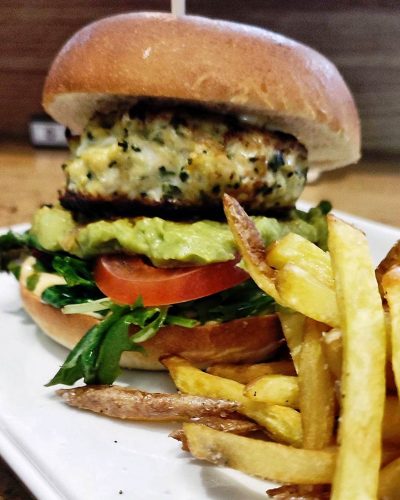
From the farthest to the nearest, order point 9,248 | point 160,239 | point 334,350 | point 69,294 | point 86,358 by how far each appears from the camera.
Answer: point 9,248 → point 69,294 → point 160,239 → point 86,358 → point 334,350

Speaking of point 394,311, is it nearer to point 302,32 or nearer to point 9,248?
point 9,248

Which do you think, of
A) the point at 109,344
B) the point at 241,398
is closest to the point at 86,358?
the point at 109,344

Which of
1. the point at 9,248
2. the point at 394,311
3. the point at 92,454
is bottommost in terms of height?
the point at 9,248

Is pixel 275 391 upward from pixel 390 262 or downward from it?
downward

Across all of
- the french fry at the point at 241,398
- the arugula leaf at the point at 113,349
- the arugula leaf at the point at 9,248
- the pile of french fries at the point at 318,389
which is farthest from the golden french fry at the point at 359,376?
the arugula leaf at the point at 9,248

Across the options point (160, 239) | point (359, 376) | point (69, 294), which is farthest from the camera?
point (69, 294)

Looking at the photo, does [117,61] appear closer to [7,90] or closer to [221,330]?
[221,330]

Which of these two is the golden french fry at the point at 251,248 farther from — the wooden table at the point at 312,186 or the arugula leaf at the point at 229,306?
the wooden table at the point at 312,186

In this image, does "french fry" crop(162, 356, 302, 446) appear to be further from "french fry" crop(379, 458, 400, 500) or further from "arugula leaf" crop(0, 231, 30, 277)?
"arugula leaf" crop(0, 231, 30, 277)
